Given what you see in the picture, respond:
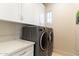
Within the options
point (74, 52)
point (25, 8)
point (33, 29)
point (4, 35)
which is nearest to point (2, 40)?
point (4, 35)

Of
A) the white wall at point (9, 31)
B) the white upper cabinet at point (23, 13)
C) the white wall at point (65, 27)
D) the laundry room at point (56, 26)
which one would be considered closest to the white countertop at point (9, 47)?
the white wall at point (9, 31)

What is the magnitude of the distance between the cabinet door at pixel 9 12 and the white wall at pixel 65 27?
0.92 meters

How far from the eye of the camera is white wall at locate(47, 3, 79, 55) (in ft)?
6.61

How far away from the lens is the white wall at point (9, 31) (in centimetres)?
134

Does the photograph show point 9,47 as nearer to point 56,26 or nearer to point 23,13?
point 23,13

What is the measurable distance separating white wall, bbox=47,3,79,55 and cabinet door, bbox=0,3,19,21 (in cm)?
92

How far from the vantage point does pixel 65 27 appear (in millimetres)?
2039

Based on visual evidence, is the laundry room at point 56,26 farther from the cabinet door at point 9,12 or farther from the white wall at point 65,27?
the cabinet door at point 9,12

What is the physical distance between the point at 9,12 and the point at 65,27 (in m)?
1.32

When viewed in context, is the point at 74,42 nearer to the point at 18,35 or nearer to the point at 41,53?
the point at 41,53

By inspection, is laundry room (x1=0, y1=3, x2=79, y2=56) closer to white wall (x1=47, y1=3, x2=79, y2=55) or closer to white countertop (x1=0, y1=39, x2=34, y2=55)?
white wall (x1=47, y1=3, x2=79, y2=55)

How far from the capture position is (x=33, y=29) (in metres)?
1.58

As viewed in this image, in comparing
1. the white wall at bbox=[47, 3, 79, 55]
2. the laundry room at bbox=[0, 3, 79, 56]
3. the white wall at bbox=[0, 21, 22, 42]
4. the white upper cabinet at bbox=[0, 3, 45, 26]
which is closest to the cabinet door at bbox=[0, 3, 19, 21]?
the white upper cabinet at bbox=[0, 3, 45, 26]

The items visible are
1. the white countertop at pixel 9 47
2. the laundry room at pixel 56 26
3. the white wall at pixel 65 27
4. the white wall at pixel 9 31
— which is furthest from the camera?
the white wall at pixel 65 27
